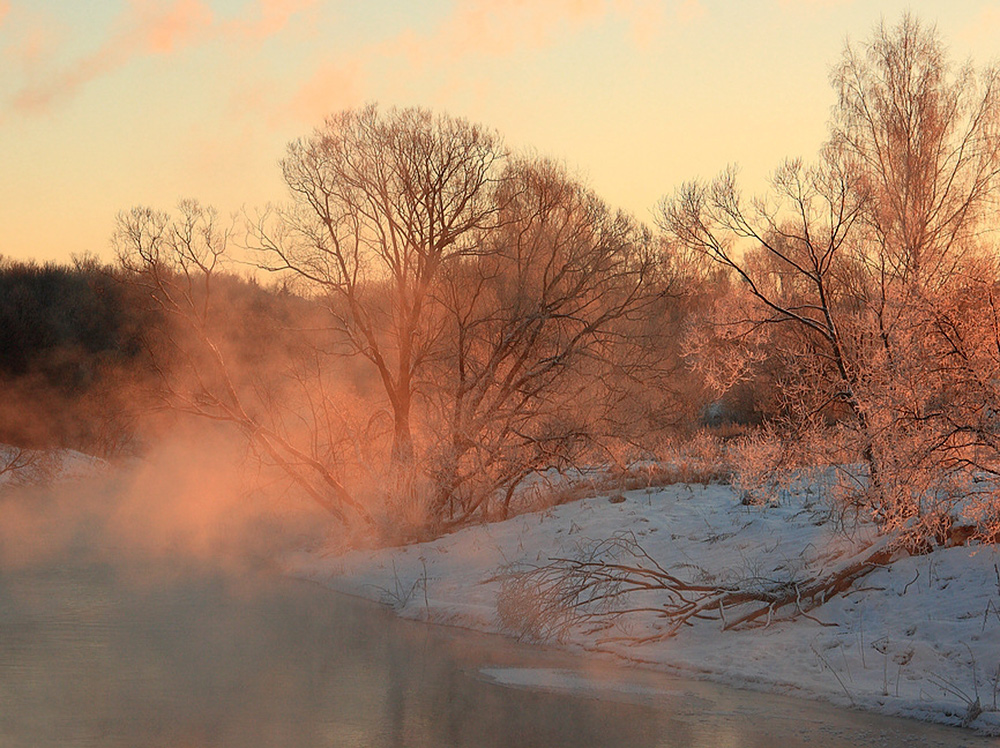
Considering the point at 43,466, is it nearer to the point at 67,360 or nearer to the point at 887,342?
the point at 67,360

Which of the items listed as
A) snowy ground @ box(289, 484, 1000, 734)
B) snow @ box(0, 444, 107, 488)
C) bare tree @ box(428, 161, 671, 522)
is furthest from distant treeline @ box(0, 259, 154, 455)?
snowy ground @ box(289, 484, 1000, 734)

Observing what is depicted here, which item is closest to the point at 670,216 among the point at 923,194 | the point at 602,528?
the point at 602,528

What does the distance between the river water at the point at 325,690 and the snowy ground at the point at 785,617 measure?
15.8 inches

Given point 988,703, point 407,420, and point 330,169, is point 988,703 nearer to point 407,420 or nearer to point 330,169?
point 407,420

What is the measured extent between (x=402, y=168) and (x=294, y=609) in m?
9.28

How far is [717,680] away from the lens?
10.5m

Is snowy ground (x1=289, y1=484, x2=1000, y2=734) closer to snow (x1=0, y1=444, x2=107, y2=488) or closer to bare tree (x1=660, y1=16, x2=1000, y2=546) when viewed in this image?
bare tree (x1=660, y1=16, x2=1000, y2=546)

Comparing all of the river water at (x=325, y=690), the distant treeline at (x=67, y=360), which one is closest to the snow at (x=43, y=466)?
the distant treeline at (x=67, y=360)

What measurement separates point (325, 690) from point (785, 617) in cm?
503

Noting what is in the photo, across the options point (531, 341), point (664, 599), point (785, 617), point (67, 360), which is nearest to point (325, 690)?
point (664, 599)

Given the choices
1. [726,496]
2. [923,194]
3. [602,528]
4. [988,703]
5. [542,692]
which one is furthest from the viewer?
[923,194]

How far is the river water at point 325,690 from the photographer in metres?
8.60

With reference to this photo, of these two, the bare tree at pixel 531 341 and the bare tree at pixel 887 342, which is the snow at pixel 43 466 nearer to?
the bare tree at pixel 531 341

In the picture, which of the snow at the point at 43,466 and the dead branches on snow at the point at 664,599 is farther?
the snow at the point at 43,466
